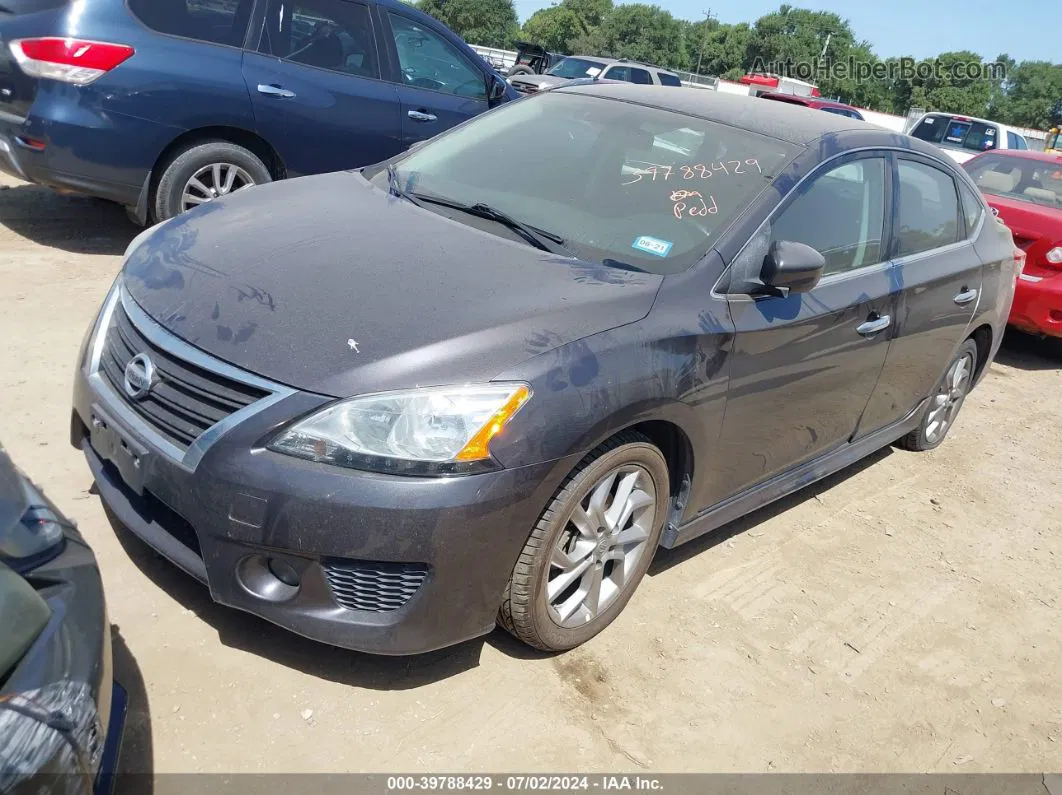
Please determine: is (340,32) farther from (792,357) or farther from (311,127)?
(792,357)

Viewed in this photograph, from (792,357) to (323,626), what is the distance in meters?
1.91

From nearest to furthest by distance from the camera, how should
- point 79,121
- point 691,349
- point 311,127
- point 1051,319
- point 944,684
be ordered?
point 691,349
point 944,684
point 79,121
point 311,127
point 1051,319

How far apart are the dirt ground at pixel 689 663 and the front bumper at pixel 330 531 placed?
11.3 inches

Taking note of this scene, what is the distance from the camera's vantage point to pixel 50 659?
1.62 m

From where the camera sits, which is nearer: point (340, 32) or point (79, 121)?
point (79, 121)

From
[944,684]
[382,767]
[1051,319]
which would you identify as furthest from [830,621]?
[1051,319]

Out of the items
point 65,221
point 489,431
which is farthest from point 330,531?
point 65,221

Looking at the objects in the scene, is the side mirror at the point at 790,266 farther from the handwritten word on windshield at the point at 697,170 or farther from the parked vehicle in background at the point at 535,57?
the parked vehicle in background at the point at 535,57

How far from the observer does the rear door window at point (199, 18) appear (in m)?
5.59

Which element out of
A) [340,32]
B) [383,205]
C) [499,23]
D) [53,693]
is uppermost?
[499,23]

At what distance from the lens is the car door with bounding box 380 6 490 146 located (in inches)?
267

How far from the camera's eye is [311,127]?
6.28 m

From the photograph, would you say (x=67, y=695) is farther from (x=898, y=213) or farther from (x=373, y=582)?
(x=898, y=213)

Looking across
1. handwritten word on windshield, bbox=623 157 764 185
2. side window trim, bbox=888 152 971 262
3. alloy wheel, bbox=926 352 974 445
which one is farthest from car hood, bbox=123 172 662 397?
alloy wheel, bbox=926 352 974 445
